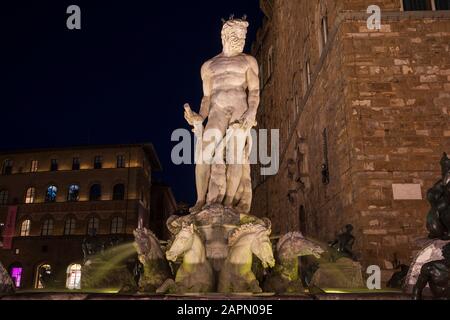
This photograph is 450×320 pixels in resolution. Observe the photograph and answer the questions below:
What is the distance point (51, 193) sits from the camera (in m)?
41.5

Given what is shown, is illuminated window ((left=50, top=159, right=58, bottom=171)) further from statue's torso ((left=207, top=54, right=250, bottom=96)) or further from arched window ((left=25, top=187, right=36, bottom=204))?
statue's torso ((left=207, top=54, right=250, bottom=96))

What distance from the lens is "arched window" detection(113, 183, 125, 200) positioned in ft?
133

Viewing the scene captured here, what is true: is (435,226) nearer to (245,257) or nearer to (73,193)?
(245,257)

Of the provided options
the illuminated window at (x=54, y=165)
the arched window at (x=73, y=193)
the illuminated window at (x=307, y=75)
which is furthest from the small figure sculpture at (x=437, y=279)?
the illuminated window at (x=54, y=165)

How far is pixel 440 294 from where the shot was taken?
185 inches

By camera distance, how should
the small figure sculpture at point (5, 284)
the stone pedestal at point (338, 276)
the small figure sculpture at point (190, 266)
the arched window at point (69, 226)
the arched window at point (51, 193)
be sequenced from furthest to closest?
the arched window at point (51, 193), the arched window at point (69, 226), the stone pedestal at point (338, 276), the small figure sculpture at point (190, 266), the small figure sculpture at point (5, 284)

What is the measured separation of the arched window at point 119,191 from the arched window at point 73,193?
10.8ft

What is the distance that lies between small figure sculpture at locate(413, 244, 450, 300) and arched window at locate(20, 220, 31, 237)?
133 feet

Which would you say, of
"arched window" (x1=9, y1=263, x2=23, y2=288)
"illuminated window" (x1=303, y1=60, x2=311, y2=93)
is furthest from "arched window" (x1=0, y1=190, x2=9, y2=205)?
"illuminated window" (x1=303, y1=60, x2=311, y2=93)

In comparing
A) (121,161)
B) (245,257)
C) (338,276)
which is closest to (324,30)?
(338,276)

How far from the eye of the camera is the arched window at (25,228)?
40.3 m

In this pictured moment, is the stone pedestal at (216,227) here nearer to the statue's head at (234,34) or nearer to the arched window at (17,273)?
the statue's head at (234,34)

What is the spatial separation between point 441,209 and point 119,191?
122 feet
